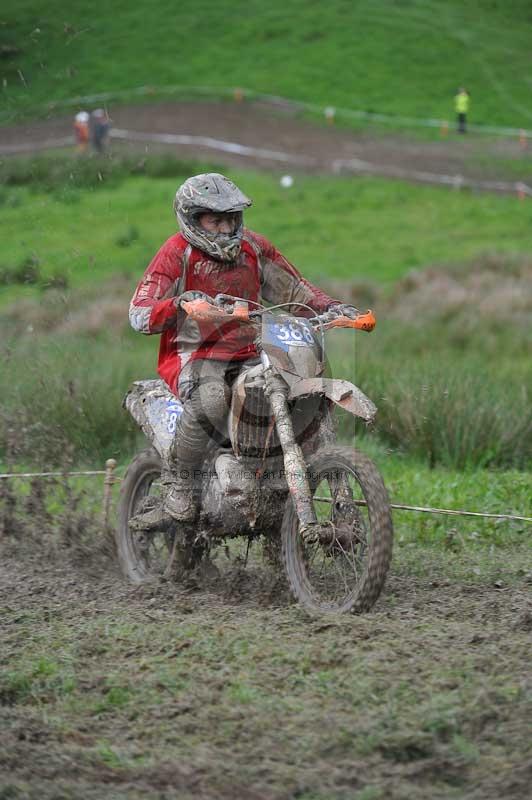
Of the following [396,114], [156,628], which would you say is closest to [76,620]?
[156,628]

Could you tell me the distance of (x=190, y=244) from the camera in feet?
24.0

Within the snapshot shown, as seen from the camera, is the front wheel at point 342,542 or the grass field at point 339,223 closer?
the front wheel at point 342,542

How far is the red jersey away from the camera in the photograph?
23.5 ft

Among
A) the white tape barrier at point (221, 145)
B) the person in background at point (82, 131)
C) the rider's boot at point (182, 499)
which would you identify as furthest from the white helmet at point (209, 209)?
A: the white tape barrier at point (221, 145)

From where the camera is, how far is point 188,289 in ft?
24.0

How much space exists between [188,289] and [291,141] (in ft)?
98.0

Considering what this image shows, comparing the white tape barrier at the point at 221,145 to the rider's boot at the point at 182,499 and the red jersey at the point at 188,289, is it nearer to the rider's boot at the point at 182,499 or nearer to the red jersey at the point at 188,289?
the red jersey at the point at 188,289

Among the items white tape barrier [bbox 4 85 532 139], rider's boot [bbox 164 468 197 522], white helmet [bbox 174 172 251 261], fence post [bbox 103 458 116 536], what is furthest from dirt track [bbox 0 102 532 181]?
rider's boot [bbox 164 468 197 522]

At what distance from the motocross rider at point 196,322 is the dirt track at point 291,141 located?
25.3m

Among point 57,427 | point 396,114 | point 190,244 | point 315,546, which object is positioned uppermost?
point 190,244

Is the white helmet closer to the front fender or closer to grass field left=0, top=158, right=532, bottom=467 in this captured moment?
the front fender

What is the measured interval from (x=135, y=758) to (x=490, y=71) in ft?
123

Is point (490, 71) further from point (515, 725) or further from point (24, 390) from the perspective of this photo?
point (515, 725)

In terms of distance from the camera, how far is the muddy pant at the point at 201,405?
706cm
